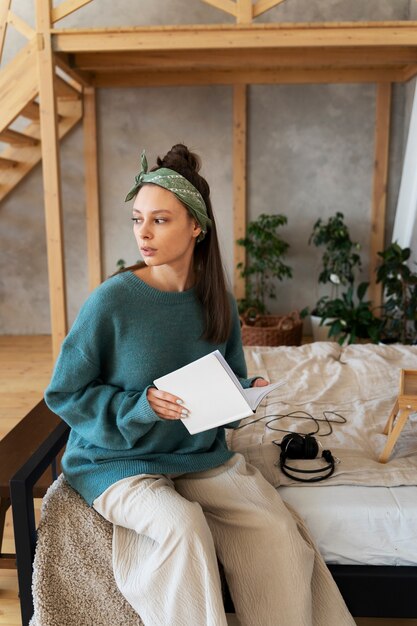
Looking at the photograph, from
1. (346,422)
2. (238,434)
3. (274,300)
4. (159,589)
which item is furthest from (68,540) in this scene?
(274,300)

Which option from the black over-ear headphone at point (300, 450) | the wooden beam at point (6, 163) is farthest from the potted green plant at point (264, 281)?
the black over-ear headphone at point (300, 450)

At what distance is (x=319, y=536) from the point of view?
1.56m

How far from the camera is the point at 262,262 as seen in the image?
5094 millimetres

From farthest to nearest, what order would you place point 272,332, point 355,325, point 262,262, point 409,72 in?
point 262,262 → point 409,72 → point 272,332 → point 355,325

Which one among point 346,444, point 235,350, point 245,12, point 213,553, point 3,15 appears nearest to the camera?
point 213,553

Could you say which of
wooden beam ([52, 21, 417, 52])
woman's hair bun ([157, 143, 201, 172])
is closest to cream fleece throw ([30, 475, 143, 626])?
woman's hair bun ([157, 143, 201, 172])

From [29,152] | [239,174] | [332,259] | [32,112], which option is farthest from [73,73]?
[332,259]

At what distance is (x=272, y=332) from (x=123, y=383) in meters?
3.24

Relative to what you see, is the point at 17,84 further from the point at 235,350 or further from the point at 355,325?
the point at 235,350

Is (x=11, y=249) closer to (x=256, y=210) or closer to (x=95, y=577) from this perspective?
(x=256, y=210)

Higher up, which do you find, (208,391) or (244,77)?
(244,77)

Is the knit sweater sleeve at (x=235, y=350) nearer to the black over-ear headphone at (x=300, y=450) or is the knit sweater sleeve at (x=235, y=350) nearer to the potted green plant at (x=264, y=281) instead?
the black over-ear headphone at (x=300, y=450)

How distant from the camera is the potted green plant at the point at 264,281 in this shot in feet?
15.2

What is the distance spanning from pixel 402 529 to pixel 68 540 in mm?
829
